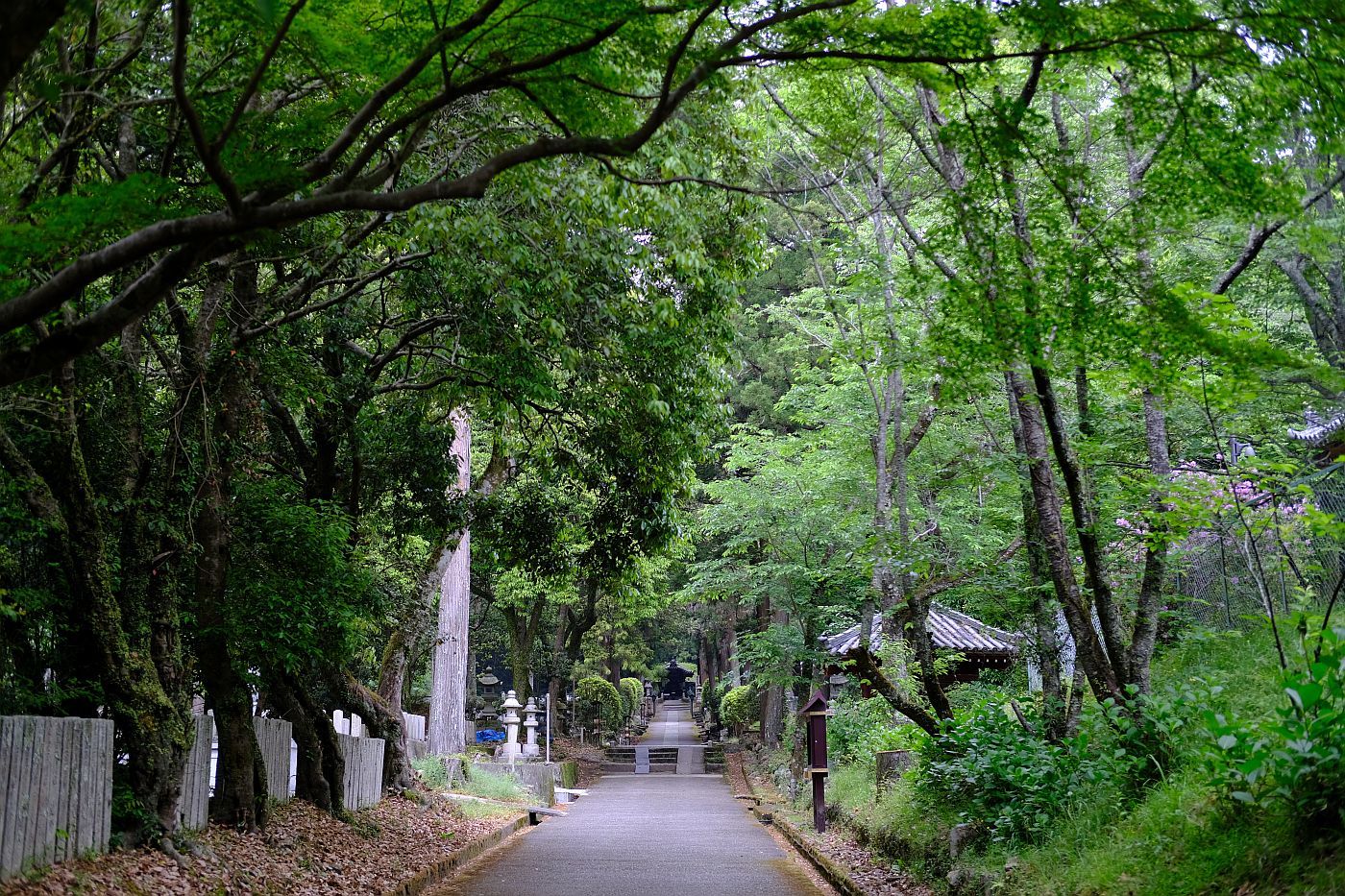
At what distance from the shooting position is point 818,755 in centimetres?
1523

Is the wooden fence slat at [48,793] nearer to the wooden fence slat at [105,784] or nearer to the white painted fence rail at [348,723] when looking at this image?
the wooden fence slat at [105,784]

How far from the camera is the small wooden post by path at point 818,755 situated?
591 inches

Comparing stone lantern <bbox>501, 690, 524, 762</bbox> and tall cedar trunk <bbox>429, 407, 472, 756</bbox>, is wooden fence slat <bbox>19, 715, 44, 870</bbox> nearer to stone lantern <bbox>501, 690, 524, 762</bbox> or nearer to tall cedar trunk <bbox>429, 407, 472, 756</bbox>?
tall cedar trunk <bbox>429, 407, 472, 756</bbox>

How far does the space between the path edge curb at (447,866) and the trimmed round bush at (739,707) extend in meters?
22.8

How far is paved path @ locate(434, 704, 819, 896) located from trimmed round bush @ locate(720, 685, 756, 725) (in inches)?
604

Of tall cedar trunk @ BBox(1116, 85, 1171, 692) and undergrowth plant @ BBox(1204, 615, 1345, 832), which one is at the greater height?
tall cedar trunk @ BBox(1116, 85, 1171, 692)

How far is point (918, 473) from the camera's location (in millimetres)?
17688

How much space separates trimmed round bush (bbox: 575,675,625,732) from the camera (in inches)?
1563

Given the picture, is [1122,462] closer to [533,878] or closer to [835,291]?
[835,291]

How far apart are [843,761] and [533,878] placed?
9484 millimetres

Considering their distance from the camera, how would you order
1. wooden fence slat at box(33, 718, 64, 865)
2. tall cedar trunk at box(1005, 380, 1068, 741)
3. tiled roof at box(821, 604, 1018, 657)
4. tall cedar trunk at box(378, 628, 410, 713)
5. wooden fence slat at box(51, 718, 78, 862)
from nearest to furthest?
wooden fence slat at box(33, 718, 64, 865)
wooden fence slat at box(51, 718, 78, 862)
tall cedar trunk at box(1005, 380, 1068, 741)
tall cedar trunk at box(378, 628, 410, 713)
tiled roof at box(821, 604, 1018, 657)

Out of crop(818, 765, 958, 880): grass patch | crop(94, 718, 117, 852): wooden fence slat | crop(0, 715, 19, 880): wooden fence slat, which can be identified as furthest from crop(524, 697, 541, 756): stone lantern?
crop(0, 715, 19, 880): wooden fence slat

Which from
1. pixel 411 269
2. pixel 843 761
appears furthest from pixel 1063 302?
pixel 843 761

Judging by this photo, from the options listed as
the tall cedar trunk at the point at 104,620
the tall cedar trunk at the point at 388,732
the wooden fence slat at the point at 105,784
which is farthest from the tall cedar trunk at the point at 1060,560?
the tall cedar trunk at the point at 388,732
